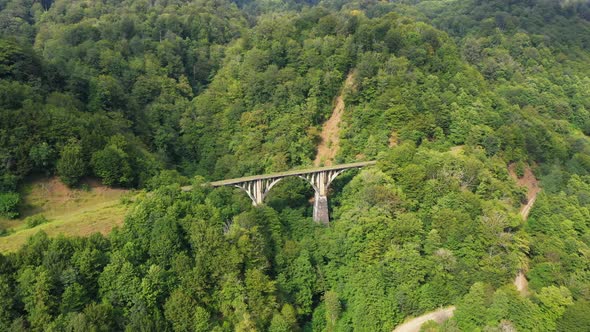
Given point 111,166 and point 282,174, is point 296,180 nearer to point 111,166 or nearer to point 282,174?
point 282,174

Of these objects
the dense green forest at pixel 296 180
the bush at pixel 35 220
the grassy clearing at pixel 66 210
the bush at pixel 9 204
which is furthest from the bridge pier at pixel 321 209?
the bush at pixel 9 204

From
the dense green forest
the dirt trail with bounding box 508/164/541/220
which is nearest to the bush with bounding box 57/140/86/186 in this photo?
the dense green forest

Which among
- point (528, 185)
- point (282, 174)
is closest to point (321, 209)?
point (282, 174)

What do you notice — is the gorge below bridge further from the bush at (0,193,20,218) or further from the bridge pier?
the bush at (0,193,20,218)

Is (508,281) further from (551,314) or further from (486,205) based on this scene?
(486,205)

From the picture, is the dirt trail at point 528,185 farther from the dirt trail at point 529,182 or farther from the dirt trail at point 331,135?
the dirt trail at point 331,135

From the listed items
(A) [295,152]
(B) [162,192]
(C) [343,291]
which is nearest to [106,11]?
(A) [295,152]
